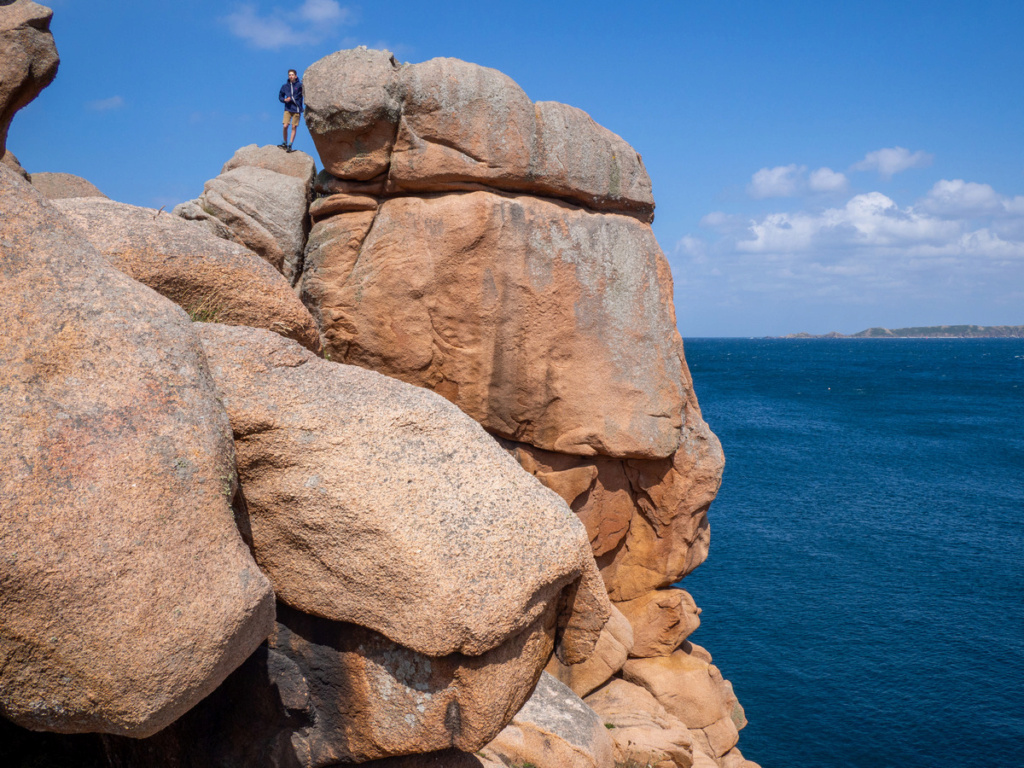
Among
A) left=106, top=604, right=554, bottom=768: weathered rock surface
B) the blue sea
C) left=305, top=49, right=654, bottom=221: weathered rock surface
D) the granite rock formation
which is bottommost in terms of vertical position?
the blue sea

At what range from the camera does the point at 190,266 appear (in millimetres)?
7945

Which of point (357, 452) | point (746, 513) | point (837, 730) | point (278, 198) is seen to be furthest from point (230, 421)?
point (746, 513)

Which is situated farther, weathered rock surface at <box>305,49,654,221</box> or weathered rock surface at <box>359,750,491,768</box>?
weathered rock surface at <box>305,49,654,221</box>

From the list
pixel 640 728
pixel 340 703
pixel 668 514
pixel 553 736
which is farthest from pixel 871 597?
pixel 340 703

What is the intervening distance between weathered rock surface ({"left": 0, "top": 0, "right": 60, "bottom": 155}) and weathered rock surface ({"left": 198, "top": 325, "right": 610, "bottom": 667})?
517cm

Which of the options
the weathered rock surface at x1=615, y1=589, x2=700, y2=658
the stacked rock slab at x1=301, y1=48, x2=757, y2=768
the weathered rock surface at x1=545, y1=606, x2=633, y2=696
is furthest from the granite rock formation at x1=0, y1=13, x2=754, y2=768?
the stacked rock slab at x1=301, y1=48, x2=757, y2=768

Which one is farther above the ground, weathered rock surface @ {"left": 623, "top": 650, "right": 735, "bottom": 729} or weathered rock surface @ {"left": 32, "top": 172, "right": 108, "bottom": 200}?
weathered rock surface @ {"left": 32, "top": 172, "right": 108, "bottom": 200}

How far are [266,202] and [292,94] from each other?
2.63 meters

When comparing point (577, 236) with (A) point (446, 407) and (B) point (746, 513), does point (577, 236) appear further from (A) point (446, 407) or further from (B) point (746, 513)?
(B) point (746, 513)

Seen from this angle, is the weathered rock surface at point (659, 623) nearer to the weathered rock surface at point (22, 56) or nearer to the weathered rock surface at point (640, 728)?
the weathered rock surface at point (640, 728)

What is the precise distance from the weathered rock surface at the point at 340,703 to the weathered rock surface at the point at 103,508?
106cm

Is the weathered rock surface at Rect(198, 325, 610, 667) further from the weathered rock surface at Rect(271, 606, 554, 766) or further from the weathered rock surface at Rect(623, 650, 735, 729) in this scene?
the weathered rock surface at Rect(623, 650, 735, 729)

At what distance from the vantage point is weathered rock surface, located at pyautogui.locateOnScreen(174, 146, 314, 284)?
1457 cm

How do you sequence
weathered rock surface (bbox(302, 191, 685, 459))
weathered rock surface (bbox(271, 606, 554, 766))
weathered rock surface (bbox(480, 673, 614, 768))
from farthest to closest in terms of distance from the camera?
weathered rock surface (bbox(302, 191, 685, 459)), weathered rock surface (bbox(480, 673, 614, 768)), weathered rock surface (bbox(271, 606, 554, 766))
